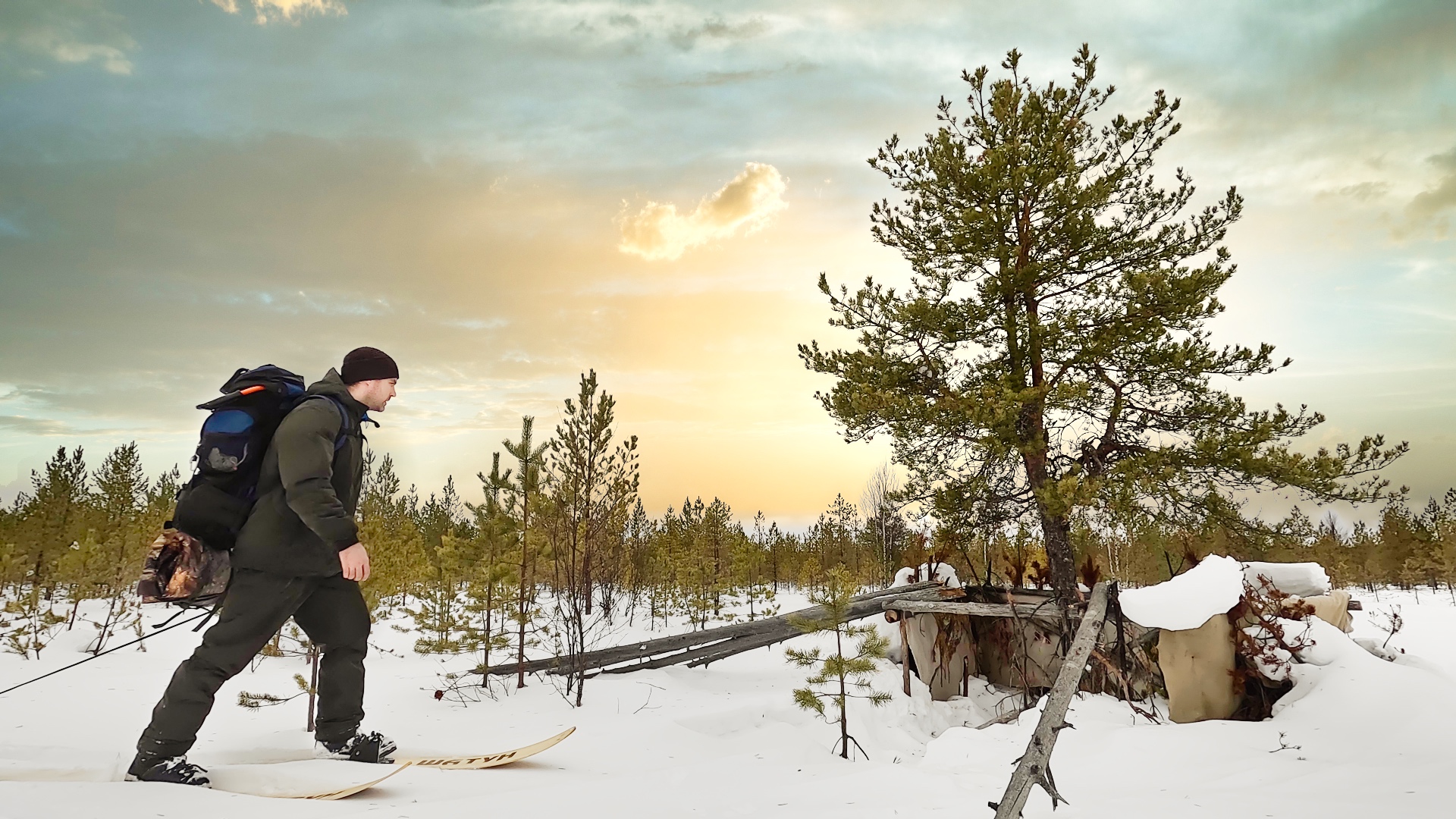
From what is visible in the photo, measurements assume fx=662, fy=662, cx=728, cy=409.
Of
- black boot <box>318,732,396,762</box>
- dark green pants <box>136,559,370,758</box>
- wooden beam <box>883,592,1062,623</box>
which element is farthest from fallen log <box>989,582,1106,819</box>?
wooden beam <box>883,592,1062,623</box>

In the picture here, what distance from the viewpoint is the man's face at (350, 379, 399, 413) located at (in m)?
3.78

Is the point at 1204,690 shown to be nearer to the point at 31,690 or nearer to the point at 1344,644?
the point at 1344,644

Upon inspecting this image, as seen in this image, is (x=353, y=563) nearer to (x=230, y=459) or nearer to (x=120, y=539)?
(x=230, y=459)

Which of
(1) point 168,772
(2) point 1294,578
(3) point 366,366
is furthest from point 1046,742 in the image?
(2) point 1294,578

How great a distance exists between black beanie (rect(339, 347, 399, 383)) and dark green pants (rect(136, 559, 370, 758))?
1112 mm

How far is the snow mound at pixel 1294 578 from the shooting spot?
6.85 meters

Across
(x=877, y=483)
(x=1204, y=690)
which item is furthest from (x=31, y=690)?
(x=877, y=483)

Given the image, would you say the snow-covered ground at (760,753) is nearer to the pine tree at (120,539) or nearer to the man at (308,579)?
the man at (308,579)

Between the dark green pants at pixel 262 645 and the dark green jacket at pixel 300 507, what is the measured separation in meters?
0.13

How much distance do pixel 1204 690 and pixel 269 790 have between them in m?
6.51

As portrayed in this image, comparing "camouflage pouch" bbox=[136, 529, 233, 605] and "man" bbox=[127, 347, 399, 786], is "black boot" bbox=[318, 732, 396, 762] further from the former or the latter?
"camouflage pouch" bbox=[136, 529, 233, 605]

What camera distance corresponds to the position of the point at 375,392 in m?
3.81


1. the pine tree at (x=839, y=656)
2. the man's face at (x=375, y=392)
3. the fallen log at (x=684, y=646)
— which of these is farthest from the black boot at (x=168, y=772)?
the fallen log at (x=684, y=646)

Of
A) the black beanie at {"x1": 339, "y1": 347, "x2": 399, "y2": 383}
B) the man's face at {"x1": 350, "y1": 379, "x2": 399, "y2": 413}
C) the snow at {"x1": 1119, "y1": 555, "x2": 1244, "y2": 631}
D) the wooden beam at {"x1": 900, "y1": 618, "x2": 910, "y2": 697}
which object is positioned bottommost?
the wooden beam at {"x1": 900, "y1": 618, "x2": 910, "y2": 697}
